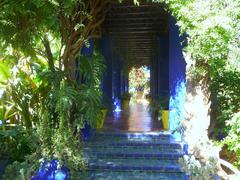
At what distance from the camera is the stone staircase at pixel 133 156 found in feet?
19.4

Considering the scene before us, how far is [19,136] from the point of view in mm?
6363

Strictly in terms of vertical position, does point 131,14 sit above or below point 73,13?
above

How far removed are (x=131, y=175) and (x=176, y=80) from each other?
2672 mm

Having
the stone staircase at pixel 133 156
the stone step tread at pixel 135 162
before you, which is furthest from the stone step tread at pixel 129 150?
the stone step tread at pixel 135 162

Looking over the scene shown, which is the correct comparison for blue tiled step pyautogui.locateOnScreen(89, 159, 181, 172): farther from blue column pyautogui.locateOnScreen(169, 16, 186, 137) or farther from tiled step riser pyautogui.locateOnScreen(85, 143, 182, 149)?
blue column pyautogui.locateOnScreen(169, 16, 186, 137)

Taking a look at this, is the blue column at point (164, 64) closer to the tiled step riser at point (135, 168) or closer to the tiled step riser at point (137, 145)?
the tiled step riser at point (137, 145)

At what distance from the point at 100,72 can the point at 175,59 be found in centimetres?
178

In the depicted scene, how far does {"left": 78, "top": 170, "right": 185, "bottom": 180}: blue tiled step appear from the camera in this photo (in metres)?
5.76

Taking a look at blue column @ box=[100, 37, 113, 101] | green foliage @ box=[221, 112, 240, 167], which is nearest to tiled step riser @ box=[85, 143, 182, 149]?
green foliage @ box=[221, 112, 240, 167]

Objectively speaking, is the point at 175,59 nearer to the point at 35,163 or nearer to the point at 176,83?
the point at 176,83

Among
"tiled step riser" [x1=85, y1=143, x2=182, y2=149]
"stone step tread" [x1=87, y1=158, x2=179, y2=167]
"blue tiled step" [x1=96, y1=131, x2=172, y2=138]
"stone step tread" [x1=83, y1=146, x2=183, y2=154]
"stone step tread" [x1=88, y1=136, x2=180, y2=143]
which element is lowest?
"stone step tread" [x1=87, y1=158, x2=179, y2=167]

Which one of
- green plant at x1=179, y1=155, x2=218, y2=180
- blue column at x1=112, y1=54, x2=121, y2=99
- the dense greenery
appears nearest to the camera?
green plant at x1=179, y1=155, x2=218, y2=180

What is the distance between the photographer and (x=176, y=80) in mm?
7625

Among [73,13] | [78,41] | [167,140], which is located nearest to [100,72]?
[78,41]
